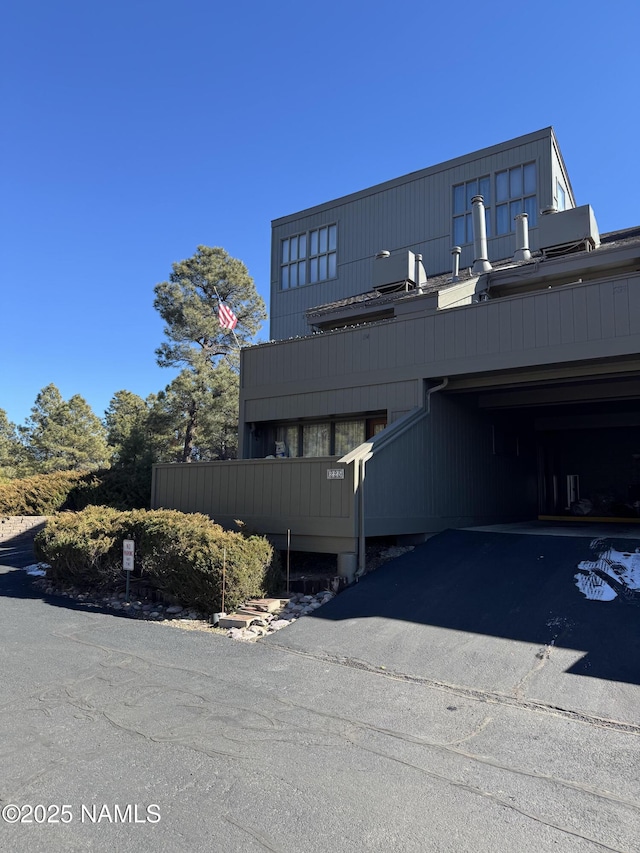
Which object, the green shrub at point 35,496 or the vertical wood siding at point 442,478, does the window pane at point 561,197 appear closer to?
the vertical wood siding at point 442,478

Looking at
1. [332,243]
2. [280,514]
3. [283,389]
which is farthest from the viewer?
[332,243]

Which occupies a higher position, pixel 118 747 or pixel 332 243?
pixel 332 243

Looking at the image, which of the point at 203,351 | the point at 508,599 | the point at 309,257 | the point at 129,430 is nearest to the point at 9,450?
the point at 129,430

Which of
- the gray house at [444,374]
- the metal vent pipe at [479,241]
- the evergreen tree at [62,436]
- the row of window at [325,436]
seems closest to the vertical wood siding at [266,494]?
the gray house at [444,374]

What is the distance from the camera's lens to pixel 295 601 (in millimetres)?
9000

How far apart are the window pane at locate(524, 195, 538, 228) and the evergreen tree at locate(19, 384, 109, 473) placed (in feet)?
103

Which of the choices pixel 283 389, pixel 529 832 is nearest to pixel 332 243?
pixel 283 389

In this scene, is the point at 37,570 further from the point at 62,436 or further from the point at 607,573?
the point at 62,436

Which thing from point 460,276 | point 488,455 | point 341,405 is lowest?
point 488,455

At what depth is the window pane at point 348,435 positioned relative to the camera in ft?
43.7


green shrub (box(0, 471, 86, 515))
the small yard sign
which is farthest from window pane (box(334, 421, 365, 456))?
green shrub (box(0, 471, 86, 515))

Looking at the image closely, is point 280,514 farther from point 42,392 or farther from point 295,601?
point 42,392

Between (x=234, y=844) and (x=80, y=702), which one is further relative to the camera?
(x=80, y=702)

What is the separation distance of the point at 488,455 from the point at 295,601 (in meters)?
7.25
